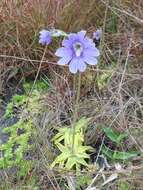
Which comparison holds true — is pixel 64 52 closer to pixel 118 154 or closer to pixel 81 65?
pixel 81 65

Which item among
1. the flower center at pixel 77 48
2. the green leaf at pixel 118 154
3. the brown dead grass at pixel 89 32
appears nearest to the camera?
the flower center at pixel 77 48

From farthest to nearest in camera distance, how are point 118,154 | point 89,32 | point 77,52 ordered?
1. point 89,32
2. point 118,154
3. point 77,52

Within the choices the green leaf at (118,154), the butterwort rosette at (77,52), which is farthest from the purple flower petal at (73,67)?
the green leaf at (118,154)

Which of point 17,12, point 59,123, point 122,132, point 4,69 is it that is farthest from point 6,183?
point 17,12

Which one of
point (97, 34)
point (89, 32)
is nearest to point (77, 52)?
point (97, 34)

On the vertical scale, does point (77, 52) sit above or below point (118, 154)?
above

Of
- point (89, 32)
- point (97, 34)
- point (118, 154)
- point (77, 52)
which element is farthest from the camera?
point (89, 32)

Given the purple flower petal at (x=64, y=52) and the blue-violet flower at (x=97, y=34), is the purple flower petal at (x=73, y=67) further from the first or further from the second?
the blue-violet flower at (x=97, y=34)

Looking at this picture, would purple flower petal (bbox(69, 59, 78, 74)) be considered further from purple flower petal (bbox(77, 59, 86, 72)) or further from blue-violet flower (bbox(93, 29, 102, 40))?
blue-violet flower (bbox(93, 29, 102, 40))

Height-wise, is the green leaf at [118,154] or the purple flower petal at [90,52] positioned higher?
the purple flower petal at [90,52]
